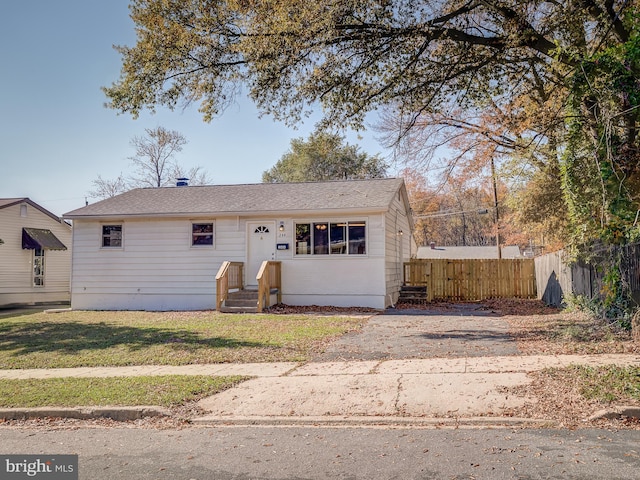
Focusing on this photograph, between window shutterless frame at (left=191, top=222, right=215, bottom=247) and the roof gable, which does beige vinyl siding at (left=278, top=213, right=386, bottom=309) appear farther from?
the roof gable

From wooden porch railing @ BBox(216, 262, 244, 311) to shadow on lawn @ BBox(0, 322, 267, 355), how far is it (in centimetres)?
373

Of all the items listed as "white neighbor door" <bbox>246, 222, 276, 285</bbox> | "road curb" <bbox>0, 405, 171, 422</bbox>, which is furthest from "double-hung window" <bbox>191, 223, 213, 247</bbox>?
"road curb" <bbox>0, 405, 171, 422</bbox>

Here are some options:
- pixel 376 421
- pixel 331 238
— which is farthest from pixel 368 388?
pixel 331 238

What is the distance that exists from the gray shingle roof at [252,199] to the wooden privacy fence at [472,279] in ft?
15.8

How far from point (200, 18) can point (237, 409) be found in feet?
25.0

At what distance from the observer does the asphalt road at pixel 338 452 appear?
4359 mm

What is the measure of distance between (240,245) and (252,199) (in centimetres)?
207

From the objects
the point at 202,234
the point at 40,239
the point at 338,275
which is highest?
the point at 40,239

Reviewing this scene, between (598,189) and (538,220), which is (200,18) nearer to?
(598,189)

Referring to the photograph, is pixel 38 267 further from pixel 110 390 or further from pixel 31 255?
pixel 110 390

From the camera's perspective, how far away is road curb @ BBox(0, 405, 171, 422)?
6.52 metres

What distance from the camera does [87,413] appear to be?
661 centimetres

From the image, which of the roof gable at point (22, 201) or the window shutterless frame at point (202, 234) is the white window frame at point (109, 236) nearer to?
the window shutterless frame at point (202, 234)

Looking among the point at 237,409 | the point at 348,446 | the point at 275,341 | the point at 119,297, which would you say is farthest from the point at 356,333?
the point at 119,297
